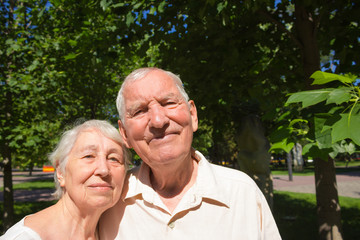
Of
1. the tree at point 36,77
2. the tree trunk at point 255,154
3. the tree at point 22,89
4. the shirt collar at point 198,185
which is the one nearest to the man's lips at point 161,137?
the shirt collar at point 198,185

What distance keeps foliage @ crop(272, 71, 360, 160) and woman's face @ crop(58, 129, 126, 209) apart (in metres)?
1.06

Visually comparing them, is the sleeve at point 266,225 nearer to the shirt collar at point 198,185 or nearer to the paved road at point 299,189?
the shirt collar at point 198,185

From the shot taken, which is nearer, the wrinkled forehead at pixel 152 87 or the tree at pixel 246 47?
the wrinkled forehead at pixel 152 87

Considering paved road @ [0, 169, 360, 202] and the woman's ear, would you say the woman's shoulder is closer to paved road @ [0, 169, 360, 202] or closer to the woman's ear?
the woman's ear

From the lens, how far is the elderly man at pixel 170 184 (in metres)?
1.60

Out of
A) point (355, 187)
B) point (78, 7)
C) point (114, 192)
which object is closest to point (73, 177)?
point (114, 192)

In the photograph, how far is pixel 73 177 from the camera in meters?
1.59

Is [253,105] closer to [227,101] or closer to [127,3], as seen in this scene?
[227,101]

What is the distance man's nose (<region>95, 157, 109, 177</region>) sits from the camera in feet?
5.15

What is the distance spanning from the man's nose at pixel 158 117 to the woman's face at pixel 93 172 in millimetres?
279

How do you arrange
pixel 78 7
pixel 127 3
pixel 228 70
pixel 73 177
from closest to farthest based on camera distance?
pixel 73 177 → pixel 127 3 → pixel 78 7 → pixel 228 70

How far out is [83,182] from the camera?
157 centimetres

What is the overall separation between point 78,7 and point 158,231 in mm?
3184

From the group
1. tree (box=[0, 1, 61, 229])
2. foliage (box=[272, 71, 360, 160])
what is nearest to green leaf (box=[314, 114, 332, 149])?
foliage (box=[272, 71, 360, 160])
